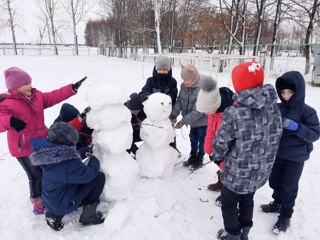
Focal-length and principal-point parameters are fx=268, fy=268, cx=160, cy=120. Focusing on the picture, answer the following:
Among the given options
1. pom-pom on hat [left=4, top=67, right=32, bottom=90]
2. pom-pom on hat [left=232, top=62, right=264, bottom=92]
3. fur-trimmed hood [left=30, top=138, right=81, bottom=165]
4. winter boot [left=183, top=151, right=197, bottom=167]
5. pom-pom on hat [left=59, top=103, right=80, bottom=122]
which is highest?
pom-pom on hat [left=232, top=62, right=264, bottom=92]

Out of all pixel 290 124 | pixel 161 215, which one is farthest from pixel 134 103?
pixel 290 124

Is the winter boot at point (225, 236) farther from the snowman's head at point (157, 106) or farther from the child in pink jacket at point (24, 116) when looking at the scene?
the child in pink jacket at point (24, 116)

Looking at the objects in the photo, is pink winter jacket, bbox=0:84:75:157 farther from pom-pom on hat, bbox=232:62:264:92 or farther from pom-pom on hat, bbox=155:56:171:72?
pom-pom on hat, bbox=232:62:264:92

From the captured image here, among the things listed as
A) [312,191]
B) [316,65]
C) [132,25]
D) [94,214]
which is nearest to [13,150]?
[94,214]

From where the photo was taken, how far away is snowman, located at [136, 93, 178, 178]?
9.62ft

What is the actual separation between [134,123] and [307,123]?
1.93 m

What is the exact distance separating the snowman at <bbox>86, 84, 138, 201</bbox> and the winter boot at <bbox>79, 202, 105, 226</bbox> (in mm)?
211

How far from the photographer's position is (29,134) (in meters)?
Result: 2.56

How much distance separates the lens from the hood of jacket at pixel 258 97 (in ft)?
6.04

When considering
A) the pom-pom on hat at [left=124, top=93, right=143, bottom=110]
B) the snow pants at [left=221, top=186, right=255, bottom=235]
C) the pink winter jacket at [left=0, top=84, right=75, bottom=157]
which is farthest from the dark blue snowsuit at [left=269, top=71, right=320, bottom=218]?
the pink winter jacket at [left=0, top=84, right=75, bottom=157]

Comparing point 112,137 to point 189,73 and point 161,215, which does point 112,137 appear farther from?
point 189,73

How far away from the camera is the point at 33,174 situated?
8.56 ft

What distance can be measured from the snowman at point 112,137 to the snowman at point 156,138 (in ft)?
1.00

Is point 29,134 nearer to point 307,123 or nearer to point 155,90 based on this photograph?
point 155,90
